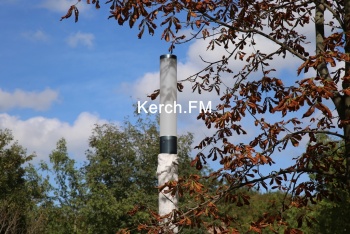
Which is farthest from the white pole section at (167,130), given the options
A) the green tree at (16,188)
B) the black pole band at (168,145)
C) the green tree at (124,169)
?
the green tree at (16,188)

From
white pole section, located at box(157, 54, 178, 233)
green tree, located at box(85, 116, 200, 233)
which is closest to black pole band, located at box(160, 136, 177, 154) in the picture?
white pole section, located at box(157, 54, 178, 233)

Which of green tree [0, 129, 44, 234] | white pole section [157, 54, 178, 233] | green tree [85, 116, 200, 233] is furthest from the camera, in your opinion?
green tree [0, 129, 44, 234]

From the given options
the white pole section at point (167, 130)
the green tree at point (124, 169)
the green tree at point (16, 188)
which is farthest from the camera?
the green tree at point (16, 188)

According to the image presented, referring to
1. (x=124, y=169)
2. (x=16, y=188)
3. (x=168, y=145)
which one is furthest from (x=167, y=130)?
(x=16, y=188)

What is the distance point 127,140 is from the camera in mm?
30266

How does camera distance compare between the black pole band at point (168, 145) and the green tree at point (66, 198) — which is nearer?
the black pole band at point (168, 145)

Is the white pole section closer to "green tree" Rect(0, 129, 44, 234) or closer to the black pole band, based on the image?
the black pole band

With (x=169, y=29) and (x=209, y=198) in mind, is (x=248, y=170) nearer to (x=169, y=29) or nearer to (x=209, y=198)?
(x=209, y=198)

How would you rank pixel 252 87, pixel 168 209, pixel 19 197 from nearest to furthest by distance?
pixel 168 209 < pixel 252 87 < pixel 19 197

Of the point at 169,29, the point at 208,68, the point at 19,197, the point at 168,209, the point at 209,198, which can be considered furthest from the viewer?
the point at 19,197

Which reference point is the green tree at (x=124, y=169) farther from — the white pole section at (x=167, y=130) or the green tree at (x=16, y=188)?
the white pole section at (x=167, y=130)

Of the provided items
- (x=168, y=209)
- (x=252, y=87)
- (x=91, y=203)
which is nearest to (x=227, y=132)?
(x=252, y=87)

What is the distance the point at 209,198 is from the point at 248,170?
65 cm

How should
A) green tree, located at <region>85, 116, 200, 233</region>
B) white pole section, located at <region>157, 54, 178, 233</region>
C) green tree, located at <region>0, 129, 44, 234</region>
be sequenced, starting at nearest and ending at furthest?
white pole section, located at <region>157, 54, 178, 233</region> → green tree, located at <region>85, 116, 200, 233</region> → green tree, located at <region>0, 129, 44, 234</region>
